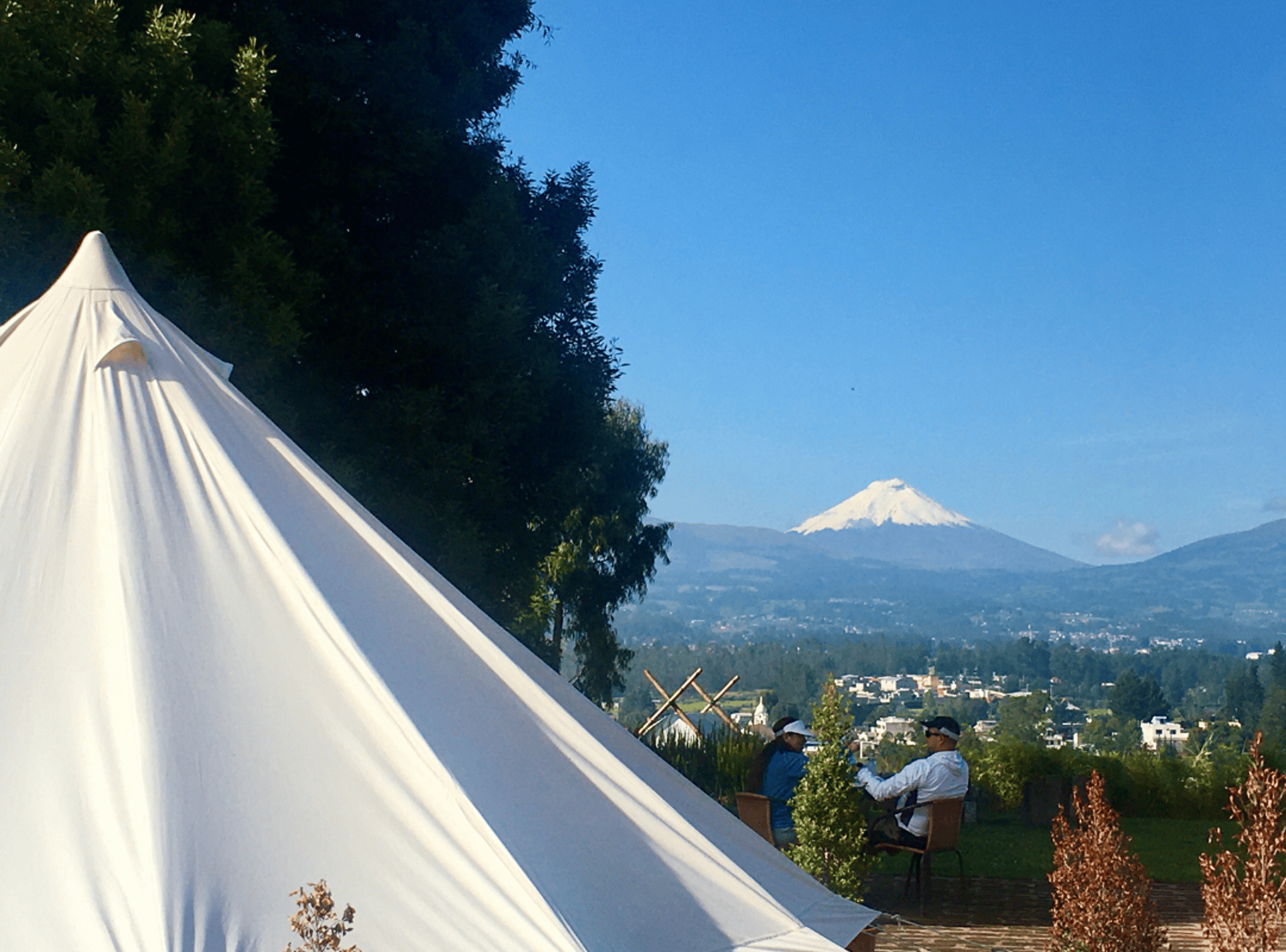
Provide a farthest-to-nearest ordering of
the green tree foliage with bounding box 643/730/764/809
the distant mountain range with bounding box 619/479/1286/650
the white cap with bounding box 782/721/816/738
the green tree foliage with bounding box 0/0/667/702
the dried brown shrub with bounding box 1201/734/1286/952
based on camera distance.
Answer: the distant mountain range with bounding box 619/479/1286/650
the green tree foliage with bounding box 643/730/764/809
the white cap with bounding box 782/721/816/738
the green tree foliage with bounding box 0/0/667/702
the dried brown shrub with bounding box 1201/734/1286/952

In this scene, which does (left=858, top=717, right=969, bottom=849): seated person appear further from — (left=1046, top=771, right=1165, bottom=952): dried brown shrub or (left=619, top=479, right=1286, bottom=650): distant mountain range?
(left=619, top=479, right=1286, bottom=650): distant mountain range

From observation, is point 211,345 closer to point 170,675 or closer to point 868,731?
point 170,675

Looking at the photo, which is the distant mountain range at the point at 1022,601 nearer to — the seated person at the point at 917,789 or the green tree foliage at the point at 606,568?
the green tree foliage at the point at 606,568

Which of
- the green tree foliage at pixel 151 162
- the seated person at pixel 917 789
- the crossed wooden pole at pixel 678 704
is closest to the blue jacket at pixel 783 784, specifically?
the seated person at pixel 917 789

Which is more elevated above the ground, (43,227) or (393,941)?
(43,227)

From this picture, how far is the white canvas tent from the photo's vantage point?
2438 mm

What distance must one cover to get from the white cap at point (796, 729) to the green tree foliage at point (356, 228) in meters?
2.52

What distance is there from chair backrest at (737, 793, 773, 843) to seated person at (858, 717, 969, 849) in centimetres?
64

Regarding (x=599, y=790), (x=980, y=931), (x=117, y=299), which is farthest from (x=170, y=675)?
(x=980, y=931)

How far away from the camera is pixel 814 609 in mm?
118562

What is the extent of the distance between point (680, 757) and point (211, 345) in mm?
7553

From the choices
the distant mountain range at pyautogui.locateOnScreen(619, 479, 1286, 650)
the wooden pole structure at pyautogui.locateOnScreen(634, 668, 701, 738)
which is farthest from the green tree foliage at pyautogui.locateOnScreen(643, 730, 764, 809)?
the distant mountain range at pyautogui.locateOnScreen(619, 479, 1286, 650)

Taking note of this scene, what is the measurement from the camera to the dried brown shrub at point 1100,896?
4652 mm

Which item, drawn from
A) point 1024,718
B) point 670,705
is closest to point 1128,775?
point 1024,718
